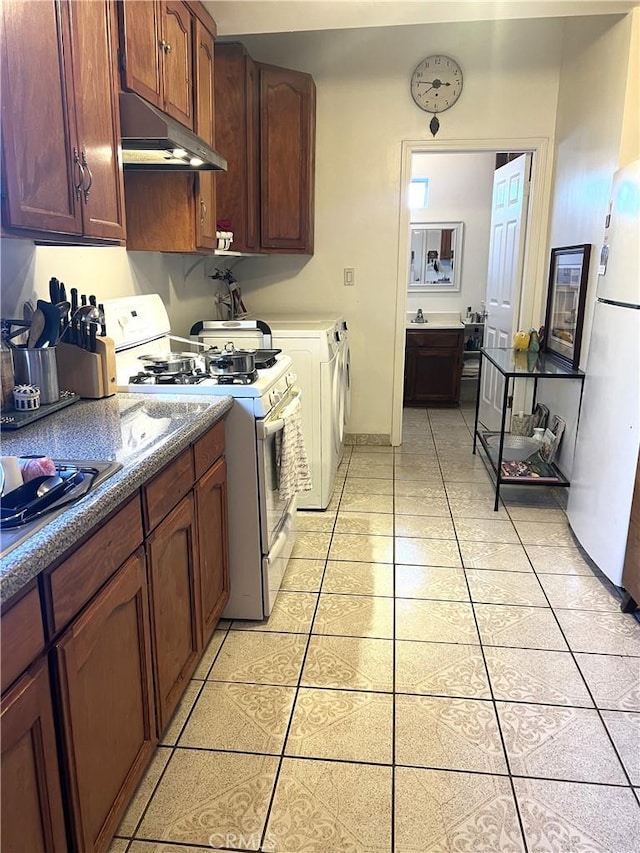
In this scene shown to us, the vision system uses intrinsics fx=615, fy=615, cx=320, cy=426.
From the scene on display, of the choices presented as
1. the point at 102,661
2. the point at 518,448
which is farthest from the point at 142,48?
the point at 518,448

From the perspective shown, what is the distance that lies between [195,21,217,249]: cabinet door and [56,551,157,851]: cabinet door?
163cm

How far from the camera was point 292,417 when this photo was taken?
2.35 m

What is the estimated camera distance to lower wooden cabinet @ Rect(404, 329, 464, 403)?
215 inches

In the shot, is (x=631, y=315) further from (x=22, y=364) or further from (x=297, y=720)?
(x=22, y=364)

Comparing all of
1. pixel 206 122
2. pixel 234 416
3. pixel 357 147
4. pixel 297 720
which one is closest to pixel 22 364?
pixel 234 416

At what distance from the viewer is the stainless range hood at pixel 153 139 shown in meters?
1.83

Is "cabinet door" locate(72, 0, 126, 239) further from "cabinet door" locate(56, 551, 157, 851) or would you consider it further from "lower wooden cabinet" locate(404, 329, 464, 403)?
"lower wooden cabinet" locate(404, 329, 464, 403)

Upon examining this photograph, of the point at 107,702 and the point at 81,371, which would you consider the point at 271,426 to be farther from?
the point at 107,702

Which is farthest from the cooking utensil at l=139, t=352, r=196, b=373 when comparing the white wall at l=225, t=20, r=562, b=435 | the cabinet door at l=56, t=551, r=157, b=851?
the white wall at l=225, t=20, r=562, b=435

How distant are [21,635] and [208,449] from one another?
1.00 m

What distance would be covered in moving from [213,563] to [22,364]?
2.75 ft

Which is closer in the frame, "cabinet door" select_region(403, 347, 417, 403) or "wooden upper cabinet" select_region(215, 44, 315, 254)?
"wooden upper cabinet" select_region(215, 44, 315, 254)

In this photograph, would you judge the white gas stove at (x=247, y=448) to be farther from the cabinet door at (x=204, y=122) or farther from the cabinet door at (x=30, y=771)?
the cabinet door at (x=30, y=771)

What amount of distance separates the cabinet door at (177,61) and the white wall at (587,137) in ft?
6.40
